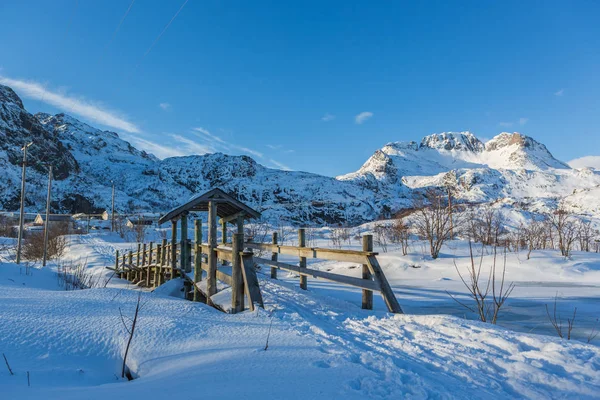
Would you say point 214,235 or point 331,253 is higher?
point 214,235

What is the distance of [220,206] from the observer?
9125 millimetres

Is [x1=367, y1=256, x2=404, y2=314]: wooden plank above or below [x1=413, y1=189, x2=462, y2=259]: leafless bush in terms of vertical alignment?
below

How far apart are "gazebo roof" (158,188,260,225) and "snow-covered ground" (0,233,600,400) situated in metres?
2.94

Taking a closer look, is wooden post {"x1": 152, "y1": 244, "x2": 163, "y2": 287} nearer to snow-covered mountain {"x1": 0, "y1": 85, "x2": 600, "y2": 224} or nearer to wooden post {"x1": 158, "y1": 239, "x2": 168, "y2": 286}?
wooden post {"x1": 158, "y1": 239, "x2": 168, "y2": 286}

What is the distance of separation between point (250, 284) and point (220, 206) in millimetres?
4206

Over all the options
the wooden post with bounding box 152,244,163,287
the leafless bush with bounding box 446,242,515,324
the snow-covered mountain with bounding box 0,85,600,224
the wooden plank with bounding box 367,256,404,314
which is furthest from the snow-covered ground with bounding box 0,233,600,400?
the snow-covered mountain with bounding box 0,85,600,224

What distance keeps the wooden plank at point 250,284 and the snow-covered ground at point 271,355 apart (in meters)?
0.25

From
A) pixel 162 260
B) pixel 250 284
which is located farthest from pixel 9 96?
pixel 250 284

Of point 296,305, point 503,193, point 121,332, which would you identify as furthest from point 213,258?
point 503,193

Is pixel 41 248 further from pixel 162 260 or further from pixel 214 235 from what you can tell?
pixel 214 235

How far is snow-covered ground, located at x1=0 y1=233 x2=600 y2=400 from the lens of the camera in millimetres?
2350

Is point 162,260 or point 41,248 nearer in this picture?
point 162,260

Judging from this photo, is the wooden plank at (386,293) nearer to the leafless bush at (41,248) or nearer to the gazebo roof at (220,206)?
the gazebo roof at (220,206)

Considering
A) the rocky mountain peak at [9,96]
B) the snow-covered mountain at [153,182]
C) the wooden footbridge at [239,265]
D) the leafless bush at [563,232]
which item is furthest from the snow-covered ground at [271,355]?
the rocky mountain peak at [9,96]
